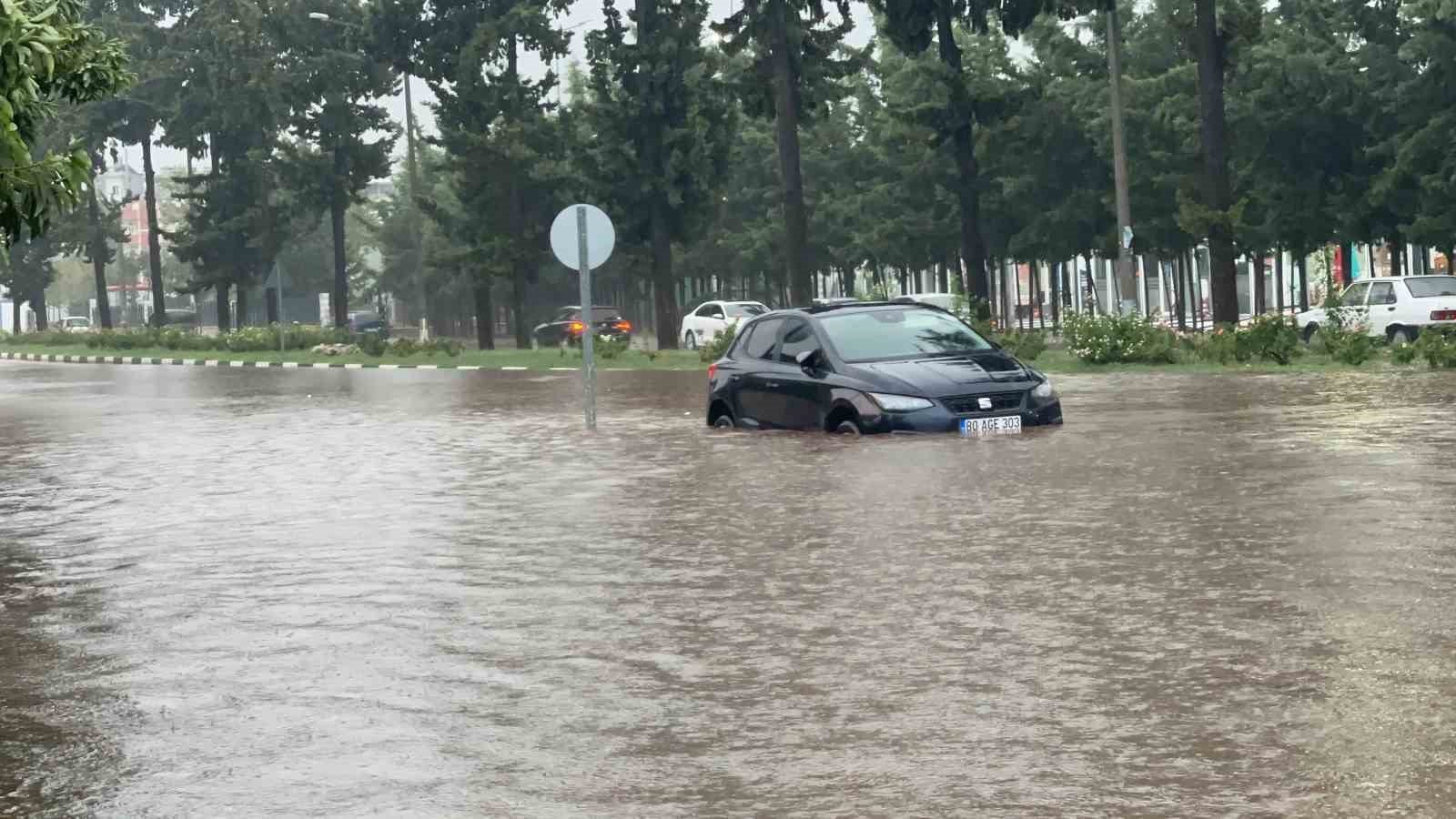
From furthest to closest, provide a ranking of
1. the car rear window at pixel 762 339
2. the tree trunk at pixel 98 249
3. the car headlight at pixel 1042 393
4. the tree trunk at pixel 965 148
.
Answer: the tree trunk at pixel 98 249 → the tree trunk at pixel 965 148 → the car rear window at pixel 762 339 → the car headlight at pixel 1042 393

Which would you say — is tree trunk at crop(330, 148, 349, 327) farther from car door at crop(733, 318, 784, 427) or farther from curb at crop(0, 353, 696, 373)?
car door at crop(733, 318, 784, 427)

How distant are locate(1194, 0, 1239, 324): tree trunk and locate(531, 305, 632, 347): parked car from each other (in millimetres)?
31672

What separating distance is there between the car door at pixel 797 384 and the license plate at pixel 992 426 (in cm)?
146

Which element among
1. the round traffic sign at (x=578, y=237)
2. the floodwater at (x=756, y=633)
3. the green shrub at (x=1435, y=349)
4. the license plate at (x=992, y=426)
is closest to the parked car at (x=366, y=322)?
the green shrub at (x=1435, y=349)

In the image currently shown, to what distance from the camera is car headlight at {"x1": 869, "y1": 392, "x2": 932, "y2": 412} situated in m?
21.2

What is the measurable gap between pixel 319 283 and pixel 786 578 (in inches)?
4504

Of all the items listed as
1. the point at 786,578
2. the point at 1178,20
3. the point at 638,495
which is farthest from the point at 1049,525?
the point at 1178,20

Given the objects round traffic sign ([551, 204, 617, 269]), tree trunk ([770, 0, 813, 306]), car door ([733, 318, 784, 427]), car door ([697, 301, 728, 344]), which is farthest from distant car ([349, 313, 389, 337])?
car door ([733, 318, 784, 427])

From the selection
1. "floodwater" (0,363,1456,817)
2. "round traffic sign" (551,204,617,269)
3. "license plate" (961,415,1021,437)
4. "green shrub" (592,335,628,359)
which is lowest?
"floodwater" (0,363,1456,817)

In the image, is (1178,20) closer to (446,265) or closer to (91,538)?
(91,538)

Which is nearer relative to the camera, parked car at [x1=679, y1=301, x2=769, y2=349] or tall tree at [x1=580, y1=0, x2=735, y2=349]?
tall tree at [x1=580, y1=0, x2=735, y2=349]

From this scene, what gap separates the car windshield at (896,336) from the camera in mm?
22234

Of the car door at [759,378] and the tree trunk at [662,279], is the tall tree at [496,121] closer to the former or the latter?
the tree trunk at [662,279]

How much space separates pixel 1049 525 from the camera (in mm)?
14039
